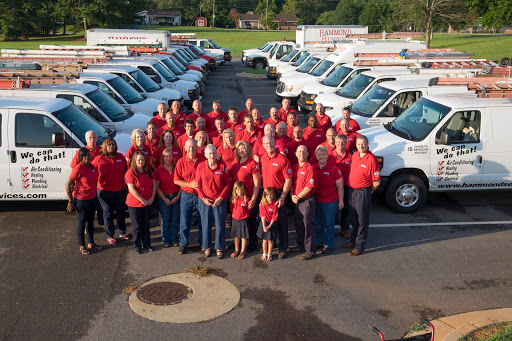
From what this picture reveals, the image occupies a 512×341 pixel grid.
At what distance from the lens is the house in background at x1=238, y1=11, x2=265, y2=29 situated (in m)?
129

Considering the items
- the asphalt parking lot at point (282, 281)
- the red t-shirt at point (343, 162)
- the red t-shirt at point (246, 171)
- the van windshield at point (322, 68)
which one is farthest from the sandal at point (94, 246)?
the van windshield at point (322, 68)

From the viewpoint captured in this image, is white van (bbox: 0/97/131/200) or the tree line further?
the tree line

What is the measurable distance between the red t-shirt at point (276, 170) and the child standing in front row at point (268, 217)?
0.20 meters

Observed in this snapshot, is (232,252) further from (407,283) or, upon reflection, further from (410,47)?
(410,47)

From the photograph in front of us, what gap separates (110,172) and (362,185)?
370 centimetres

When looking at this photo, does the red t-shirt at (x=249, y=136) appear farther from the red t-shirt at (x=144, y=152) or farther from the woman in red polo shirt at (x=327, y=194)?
the woman in red polo shirt at (x=327, y=194)

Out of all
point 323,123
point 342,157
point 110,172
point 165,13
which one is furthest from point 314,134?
point 165,13

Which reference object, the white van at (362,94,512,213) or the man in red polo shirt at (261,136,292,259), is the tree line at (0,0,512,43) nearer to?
the white van at (362,94,512,213)

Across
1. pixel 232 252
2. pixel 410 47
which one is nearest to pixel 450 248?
pixel 232 252

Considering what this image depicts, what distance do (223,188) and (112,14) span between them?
7331 cm

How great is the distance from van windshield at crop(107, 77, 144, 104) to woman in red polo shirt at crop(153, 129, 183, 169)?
5.35 m

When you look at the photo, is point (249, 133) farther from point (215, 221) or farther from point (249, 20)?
point (249, 20)

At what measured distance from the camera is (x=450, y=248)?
27.7 feet

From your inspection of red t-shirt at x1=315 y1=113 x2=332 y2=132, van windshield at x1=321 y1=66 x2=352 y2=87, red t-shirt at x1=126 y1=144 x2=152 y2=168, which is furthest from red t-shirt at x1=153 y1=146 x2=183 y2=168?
van windshield at x1=321 y1=66 x2=352 y2=87
